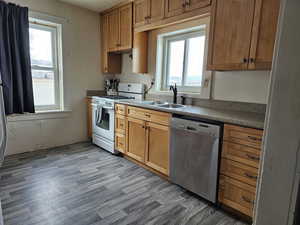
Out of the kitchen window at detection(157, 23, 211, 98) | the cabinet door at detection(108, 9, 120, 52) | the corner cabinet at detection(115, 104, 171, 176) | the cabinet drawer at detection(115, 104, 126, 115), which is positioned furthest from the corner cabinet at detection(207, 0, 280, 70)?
the cabinet door at detection(108, 9, 120, 52)

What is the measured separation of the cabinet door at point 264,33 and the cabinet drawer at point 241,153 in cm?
77

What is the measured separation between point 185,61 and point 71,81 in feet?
7.03

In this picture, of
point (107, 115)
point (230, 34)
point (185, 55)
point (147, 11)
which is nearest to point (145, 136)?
point (107, 115)

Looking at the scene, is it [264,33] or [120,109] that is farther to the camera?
[120,109]

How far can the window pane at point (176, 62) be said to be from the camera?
291cm

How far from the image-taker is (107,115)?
319 cm

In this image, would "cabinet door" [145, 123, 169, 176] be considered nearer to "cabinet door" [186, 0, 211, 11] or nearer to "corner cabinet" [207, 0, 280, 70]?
"corner cabinet" [207, 0, 280, 70]

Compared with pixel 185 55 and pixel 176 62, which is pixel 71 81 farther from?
pixel 185 55

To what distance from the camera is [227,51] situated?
1.91m

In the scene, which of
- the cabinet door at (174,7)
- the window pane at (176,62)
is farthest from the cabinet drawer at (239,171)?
the cabinet door at (174,7)

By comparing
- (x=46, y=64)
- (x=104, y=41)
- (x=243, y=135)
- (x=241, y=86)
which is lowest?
(x=243, y=135)

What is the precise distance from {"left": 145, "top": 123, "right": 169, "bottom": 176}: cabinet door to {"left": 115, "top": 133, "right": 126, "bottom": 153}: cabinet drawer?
1.80 feet

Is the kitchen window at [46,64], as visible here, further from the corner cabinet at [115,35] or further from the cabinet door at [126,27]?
the cabinet door at [126,27]

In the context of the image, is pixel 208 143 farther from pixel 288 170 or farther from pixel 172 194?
pixel 288 170
